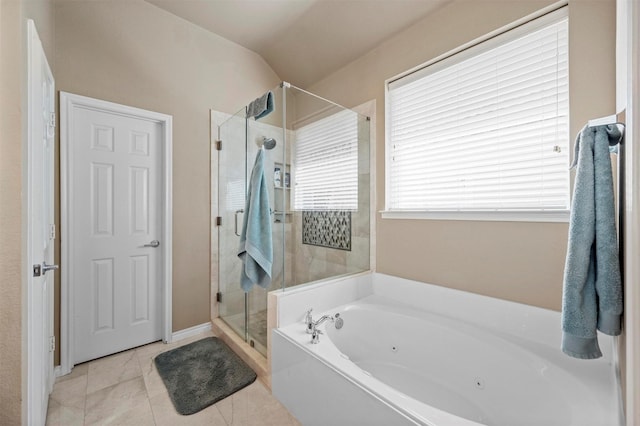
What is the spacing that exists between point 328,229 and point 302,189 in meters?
0.42

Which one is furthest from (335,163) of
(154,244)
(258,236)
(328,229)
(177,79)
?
(154,244)

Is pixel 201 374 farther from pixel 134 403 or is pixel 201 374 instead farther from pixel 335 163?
pixel 335 163

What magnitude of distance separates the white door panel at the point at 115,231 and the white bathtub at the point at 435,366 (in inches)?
54.0

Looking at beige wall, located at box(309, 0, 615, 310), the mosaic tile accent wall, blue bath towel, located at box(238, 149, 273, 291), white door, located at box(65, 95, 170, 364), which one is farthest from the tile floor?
beige wall, located at box(309, 0, 615, 310)

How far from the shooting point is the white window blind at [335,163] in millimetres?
A: 2412

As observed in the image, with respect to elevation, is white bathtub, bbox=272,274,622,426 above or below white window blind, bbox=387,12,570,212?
below

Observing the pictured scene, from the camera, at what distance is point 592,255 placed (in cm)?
87

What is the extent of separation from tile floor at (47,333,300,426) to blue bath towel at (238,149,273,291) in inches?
28.2

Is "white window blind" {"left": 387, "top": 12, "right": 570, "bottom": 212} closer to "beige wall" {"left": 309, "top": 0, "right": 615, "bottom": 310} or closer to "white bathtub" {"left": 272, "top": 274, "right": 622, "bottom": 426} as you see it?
"beige wall" {"left": 309, "top": 0, "right": 615, "bottom": 310}

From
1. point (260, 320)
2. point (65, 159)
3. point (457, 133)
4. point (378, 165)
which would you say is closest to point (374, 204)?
point (378, 165)

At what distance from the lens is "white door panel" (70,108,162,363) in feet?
Result: 6.78

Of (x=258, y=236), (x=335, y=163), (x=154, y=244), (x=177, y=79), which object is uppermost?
(x=177, y=79)

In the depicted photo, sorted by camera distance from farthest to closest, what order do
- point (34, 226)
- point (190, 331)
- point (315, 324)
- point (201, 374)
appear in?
point (190, 331), point (201, 374), point (315, 324), point (34, 226)

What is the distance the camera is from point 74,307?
2.03 m
